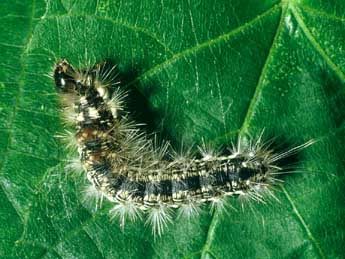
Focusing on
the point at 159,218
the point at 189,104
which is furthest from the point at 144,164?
the point at 189,104

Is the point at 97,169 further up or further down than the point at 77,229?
further up

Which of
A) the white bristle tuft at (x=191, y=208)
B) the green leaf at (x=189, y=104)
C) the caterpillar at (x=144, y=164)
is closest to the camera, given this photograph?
the green leaf at (x=189, y=104)

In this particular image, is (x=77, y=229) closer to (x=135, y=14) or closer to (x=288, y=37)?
(x=135, y=14)

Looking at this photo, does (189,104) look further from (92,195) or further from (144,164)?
(92,195)

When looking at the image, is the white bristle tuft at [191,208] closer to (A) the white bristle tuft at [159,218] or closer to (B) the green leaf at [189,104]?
(B) the green leaf at [189,104]

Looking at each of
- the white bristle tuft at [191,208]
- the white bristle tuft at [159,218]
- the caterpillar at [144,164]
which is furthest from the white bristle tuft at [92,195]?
the white bristle tuft at [191,208]

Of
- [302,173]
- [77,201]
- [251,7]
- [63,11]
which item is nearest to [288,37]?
[251,7]
